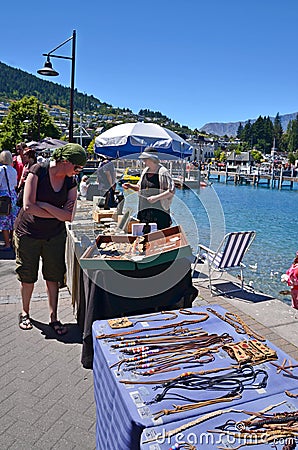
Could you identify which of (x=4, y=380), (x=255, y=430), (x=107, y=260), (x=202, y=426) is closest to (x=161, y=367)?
(x=202, y=426)

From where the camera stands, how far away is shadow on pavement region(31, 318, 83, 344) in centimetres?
342

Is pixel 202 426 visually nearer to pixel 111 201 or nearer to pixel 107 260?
pixel 107 260

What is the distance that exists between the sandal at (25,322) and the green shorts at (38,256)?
40 cm

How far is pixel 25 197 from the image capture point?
317 centimetres

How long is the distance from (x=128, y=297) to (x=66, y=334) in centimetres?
92

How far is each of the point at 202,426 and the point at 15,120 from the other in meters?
48.7

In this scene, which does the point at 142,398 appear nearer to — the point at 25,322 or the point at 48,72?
the point at 25,322

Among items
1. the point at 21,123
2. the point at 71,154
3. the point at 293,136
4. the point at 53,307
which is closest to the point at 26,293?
the point at 53,307

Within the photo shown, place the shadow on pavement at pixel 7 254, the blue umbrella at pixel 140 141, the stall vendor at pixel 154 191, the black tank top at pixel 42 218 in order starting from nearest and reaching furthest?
the black tank top at pixel 42 218 → the stall vendor at pixel 154 191 → the shadow on pavement at pixel 7 254 → the blue umbrella at pixel 140 141

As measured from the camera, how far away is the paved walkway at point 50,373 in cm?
225

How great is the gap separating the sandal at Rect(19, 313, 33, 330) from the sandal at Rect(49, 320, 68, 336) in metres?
0.19

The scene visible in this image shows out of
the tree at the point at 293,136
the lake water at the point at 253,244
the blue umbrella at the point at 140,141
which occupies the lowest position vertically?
the lake water at the point at 253,244

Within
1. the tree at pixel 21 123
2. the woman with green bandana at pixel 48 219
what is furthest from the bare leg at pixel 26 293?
the tree at pixel 21 123

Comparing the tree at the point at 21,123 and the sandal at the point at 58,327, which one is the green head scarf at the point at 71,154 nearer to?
the sandal at the point at 58,327
